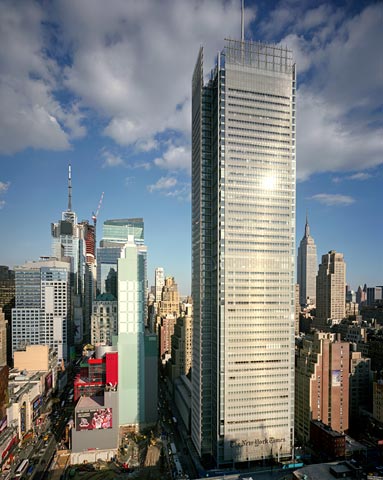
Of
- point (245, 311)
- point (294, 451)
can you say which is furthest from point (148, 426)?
point (245, 311)

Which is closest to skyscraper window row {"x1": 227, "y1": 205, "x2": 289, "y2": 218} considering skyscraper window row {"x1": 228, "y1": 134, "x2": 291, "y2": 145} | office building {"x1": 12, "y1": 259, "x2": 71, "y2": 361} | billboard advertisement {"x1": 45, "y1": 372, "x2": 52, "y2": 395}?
skyscraper window row {"x1": 228, "y1": 134, "x2": 291, "y2": 145}

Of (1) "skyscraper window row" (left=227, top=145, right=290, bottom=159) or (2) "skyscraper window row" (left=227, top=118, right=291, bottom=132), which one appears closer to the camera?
(2) "skyscraper window row" (left=227, top=118, right=291, bottom=132)

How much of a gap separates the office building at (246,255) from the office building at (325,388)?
11274mm

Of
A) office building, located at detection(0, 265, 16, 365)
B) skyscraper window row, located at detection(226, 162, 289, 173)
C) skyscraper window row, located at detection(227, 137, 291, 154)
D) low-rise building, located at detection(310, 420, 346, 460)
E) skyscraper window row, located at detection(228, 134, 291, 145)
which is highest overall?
skyscraper window row, located at detection(228, 134, 291, 145)

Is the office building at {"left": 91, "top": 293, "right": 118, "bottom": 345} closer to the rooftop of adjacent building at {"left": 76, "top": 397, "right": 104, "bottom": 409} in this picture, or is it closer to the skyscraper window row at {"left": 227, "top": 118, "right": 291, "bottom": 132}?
the rooftop of adjacent building at {"left": 76, "top": 397, "right": 104, "bottom": 409}

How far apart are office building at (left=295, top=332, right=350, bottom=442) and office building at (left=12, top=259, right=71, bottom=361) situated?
11784 centimetres

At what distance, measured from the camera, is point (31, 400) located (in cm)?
10275

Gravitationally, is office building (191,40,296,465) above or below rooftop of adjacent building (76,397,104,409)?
above

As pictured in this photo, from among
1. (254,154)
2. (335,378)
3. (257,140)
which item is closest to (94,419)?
(335,378)

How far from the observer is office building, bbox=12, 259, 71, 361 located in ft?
533

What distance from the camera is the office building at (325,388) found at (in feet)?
286

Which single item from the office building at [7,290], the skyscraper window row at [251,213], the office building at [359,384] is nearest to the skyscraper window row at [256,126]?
the skyscraper window row at [251,213]

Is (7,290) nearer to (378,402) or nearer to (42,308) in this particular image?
(42,308)

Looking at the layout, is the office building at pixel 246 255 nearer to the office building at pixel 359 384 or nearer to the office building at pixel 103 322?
the office building at pixel 359 384
